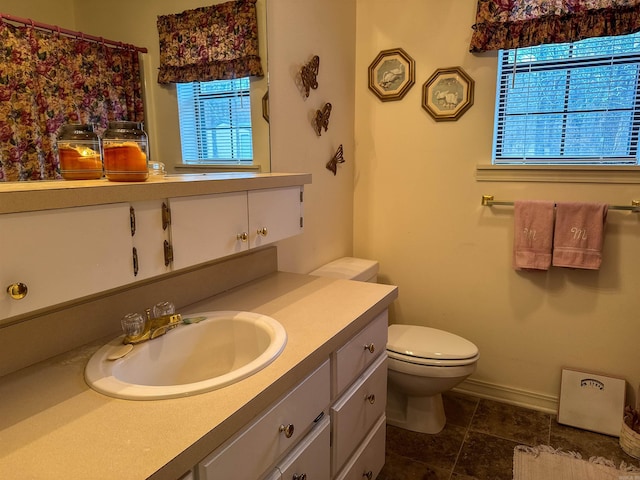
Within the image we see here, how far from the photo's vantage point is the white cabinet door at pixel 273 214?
1.43m

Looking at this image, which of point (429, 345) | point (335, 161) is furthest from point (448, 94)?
point (429, 345)

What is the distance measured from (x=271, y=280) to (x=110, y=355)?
2.47 ft

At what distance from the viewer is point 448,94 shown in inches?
90.4

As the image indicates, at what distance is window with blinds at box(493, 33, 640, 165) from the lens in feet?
6.58

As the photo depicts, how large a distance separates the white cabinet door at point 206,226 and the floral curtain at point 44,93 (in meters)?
0.30

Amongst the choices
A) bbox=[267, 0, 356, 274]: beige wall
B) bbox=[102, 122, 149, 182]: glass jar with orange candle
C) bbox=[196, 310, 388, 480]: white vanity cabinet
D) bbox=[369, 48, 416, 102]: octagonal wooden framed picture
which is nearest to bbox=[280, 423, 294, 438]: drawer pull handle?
bbox=[196, 310, 388, 480]: white vanity cabinet

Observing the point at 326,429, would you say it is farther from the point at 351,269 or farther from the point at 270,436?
the point at 351,269

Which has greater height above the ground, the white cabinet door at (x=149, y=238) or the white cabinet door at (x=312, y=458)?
the white cabinet door at (x=149, y=238)

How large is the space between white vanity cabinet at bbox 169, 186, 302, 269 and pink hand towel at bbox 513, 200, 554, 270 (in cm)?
118

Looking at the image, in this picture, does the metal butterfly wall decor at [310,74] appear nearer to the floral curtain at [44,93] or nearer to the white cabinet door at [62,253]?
the floral curtain at [44,93]

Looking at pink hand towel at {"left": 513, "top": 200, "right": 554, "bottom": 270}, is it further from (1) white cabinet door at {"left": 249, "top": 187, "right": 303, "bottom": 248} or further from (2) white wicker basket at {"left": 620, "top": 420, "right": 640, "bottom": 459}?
(1) white cabinet door at {"left": 249, "top": 187, "right": 303, "bottom": 248}

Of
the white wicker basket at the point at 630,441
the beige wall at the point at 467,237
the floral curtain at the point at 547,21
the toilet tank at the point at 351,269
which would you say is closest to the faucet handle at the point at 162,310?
the toilet tank at the point at 351,269

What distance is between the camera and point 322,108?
2178 millimetres

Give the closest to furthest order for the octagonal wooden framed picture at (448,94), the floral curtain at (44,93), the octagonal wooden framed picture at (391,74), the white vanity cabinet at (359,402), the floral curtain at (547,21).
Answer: the floral curtain at (44,93) → the white vanity cabinet at (359,402) → the floral curtain at (547,21) → the octagonal wooden framed picture at (448,94) → the octagonal wooden framed picture at (391,74)
